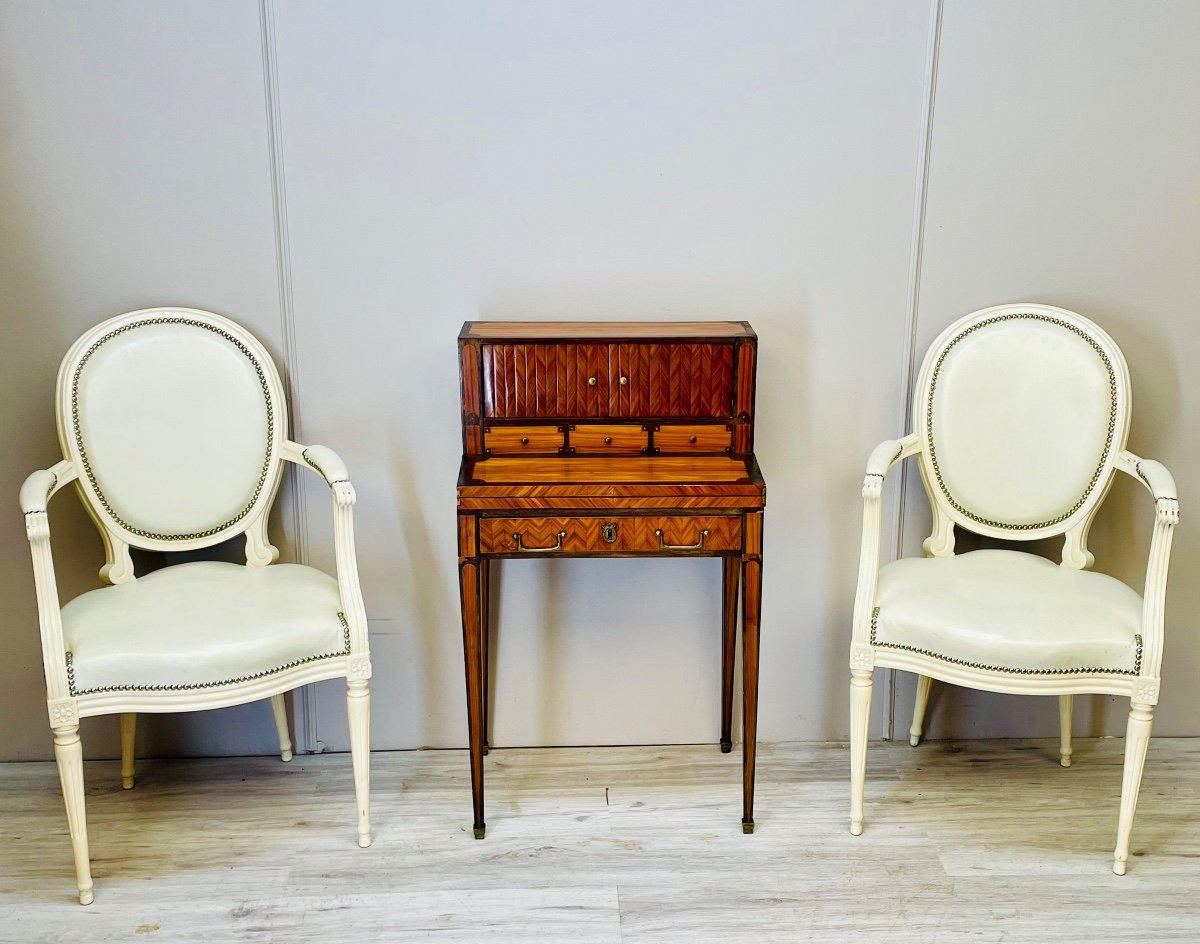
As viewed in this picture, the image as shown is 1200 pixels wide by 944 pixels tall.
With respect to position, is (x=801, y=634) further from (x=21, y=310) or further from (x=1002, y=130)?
(x=21, y=310)

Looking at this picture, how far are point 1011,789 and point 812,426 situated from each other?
3.29ft

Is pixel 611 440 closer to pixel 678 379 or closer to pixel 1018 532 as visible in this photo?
pixel 678 379

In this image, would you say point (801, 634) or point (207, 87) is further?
point (801, 634)

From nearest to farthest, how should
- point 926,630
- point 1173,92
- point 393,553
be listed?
point 926,630 → point 1173,92 → point 393,553

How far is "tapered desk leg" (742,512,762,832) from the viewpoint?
2.42 meters

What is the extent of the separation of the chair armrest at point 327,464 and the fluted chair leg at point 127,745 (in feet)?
2.46

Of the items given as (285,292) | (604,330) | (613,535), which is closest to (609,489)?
(613,535)

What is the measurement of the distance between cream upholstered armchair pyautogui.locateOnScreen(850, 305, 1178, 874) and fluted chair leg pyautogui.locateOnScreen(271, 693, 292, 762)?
139 cm

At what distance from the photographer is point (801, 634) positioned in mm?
2965

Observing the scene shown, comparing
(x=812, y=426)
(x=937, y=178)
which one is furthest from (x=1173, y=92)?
(x=812, y=426)

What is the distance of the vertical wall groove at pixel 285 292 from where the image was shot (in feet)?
8.42

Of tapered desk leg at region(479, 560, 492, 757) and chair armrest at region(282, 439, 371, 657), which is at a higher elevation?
chair armrest at region(282, 439, 371, 657)

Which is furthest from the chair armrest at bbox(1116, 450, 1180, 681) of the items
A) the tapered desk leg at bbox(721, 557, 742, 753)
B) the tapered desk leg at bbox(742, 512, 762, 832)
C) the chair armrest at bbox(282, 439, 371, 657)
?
the chair armrest at bbox(282, 439, 371, 657)

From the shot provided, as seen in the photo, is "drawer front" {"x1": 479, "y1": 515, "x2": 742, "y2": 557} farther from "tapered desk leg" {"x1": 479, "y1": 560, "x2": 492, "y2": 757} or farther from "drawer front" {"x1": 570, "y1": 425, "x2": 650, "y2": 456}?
"tapered desk leg" {"x1": 479, "y1": 560, "x2": 492, "y2": 757}
